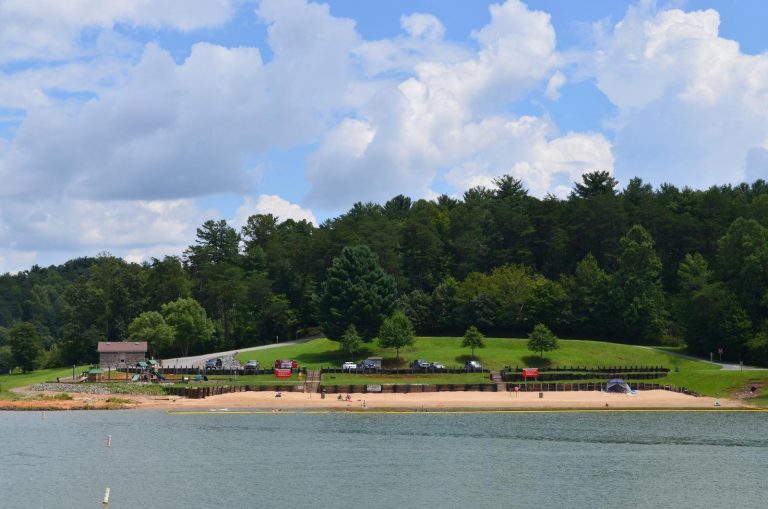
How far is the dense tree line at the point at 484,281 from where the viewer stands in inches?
4412

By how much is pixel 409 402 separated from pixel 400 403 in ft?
3.27

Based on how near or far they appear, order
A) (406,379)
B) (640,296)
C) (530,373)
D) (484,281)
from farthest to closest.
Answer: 1. (484,281)
2. (640,296)
3. (406,379)
4. (530,373)

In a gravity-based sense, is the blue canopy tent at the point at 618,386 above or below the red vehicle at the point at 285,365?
below

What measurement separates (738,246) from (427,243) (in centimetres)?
5408

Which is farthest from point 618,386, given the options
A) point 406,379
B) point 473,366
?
point 406,379

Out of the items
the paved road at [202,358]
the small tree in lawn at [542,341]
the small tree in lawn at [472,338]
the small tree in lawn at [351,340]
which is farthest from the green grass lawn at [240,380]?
the small tree in lawn at [542,341]

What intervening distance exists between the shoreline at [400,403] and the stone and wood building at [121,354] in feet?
62.4

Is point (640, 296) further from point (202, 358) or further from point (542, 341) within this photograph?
point (202, 358)

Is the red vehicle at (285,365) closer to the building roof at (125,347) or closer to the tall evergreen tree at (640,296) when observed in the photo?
the building roof at (125,347)

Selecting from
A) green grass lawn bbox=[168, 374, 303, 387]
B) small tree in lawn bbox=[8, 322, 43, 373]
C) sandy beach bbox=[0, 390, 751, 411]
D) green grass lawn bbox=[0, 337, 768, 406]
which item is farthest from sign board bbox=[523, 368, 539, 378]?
small tree in lawn bbox=[8, 322, 43, 373]

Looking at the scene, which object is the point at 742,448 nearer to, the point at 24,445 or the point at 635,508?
the point at 635,508

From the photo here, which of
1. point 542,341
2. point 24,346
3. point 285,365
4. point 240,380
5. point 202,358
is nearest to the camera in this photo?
point 240,380

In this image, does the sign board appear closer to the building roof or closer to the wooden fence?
the wooden fence

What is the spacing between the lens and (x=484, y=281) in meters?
134
